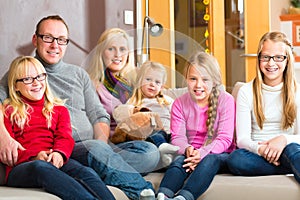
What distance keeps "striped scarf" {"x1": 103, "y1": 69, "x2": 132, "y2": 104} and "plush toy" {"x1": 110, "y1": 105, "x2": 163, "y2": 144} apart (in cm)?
4

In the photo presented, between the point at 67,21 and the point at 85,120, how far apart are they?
0.96 m

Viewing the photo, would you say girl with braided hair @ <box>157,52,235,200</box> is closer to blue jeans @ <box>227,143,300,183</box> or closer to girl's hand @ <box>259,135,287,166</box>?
blue jeans @ <box>227,143,300,183</box>

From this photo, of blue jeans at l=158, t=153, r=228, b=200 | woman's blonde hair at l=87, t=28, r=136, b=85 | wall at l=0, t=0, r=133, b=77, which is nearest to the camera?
blue jeans at l=158, t=153, r=228, b=200

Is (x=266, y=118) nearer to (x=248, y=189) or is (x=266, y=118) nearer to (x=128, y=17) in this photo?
(x=248, y=189)

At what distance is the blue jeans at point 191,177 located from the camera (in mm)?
2445

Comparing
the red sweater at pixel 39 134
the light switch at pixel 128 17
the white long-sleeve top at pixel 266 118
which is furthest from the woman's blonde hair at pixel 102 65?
the light switch at pixel 128 17

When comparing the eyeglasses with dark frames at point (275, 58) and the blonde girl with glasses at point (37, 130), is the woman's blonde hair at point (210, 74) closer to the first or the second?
the eyeglasses with dark frames at point (275, 58)

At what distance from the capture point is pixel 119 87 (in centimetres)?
254

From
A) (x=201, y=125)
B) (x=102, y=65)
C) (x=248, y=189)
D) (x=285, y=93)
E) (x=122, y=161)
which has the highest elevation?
(x=102, y=65)

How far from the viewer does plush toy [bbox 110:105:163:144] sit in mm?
2510

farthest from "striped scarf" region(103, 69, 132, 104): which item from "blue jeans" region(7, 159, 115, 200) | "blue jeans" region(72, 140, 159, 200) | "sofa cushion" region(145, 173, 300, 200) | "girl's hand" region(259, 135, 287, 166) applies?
"girl's hand" region(259, 135, 287, 166)

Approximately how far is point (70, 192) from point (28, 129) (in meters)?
0.40

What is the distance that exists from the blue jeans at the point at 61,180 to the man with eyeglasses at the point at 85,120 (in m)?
0.10

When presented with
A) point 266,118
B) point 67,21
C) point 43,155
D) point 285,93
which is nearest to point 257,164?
point 266,118
